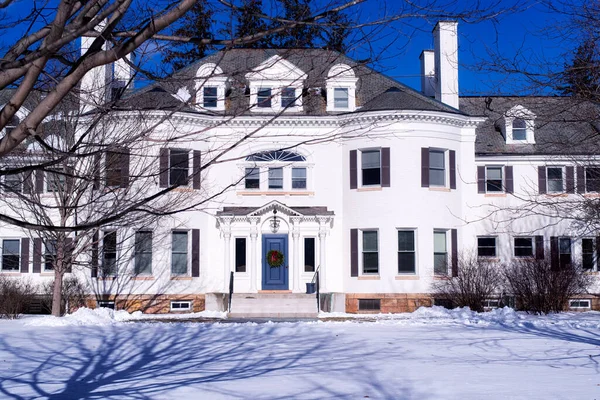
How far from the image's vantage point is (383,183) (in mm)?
25625

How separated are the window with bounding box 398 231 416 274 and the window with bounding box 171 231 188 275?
25.4 feet

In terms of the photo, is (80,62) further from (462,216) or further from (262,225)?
(462,216)

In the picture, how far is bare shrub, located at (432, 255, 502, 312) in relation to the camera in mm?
23547

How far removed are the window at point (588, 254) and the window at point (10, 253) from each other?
2162 cm

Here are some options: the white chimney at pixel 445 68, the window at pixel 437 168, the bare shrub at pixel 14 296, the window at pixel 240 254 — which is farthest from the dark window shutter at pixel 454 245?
the bare shrub at pixel 14 296

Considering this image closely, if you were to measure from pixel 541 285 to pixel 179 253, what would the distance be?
41.0 feet

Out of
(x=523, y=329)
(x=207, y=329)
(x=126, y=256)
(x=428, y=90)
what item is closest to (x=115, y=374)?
(x=207, y=329)

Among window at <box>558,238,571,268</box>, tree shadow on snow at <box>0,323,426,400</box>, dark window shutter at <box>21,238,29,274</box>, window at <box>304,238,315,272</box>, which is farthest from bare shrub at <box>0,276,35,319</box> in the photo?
window at <box>558,238,571,268</box>

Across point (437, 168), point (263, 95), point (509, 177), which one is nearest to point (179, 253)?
point (437, 168)

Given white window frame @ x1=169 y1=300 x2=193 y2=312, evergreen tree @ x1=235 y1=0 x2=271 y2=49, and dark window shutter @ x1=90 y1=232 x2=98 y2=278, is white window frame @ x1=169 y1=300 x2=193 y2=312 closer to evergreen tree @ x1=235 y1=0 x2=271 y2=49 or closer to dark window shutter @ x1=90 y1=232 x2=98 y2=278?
dark window shutter @ x1=90 y1=232 x2=98 y2=278

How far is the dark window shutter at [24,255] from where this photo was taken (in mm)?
27047

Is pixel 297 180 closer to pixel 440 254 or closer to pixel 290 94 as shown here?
pixel 440 254

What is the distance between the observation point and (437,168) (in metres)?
26.3

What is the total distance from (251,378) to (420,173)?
53.9 feet
